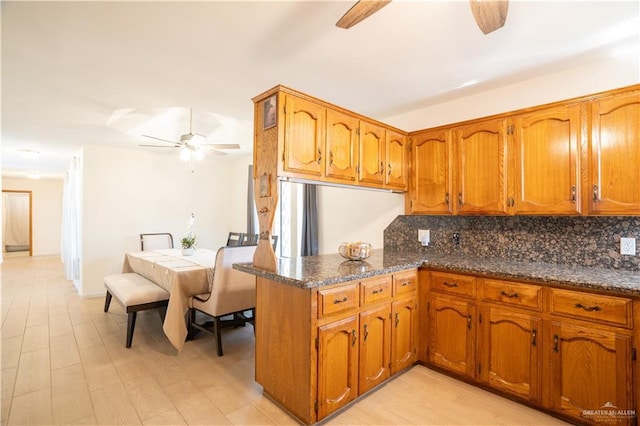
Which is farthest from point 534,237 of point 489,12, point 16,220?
point 16,220

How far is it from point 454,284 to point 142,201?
Result: 520cm

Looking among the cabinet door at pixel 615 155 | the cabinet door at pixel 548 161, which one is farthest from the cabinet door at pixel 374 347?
the cabinet door at pixel 615 155

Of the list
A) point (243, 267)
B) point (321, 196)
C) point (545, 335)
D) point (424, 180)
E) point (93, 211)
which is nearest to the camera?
point (545, 335)

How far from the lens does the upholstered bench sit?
294 centimetres

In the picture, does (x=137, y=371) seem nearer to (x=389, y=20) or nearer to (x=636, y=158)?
(x=389, y=20)

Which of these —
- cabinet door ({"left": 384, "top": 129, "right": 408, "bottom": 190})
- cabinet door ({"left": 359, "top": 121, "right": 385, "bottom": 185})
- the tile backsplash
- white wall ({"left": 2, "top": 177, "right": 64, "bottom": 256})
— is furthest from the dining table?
white wall ({"left": 2, "top": 177, "right": 64, "bottom": 256})

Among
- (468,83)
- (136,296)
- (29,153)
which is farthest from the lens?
(29,153)

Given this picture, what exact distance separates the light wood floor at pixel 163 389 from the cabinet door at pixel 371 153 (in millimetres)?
1651

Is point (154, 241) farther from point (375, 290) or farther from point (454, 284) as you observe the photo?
point (454, 284)

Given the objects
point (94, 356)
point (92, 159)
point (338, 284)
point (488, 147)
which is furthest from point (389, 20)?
point (92, 159)

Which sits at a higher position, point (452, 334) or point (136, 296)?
point (136, 296)

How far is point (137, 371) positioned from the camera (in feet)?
8.12

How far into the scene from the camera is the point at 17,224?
9.58m

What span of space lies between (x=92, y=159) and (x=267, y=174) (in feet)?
14.5
